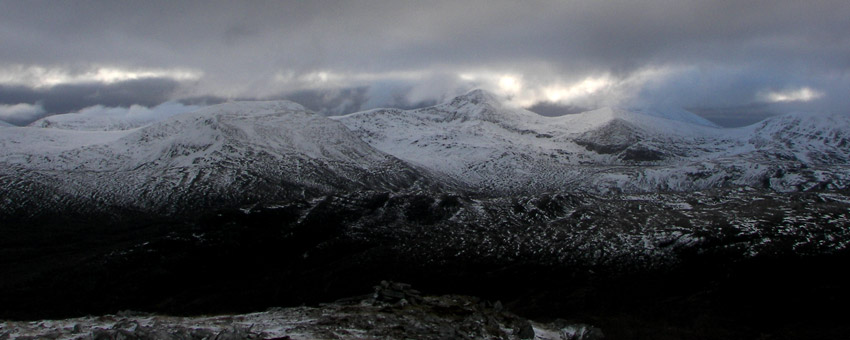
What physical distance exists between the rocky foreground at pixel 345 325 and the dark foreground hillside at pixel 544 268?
26937 millimetres

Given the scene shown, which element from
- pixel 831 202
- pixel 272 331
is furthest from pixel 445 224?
pixel 272 331

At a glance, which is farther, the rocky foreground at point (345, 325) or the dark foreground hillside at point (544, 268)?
the dark foreground hillside at point (544, 268)

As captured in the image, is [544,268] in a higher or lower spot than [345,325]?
lower

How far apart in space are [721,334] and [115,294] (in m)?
149

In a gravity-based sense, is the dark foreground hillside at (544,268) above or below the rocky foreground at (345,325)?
below

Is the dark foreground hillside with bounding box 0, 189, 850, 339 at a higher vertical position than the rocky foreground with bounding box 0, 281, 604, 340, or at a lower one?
lower

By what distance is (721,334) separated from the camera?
9325 cm

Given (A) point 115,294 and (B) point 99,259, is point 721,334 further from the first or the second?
(B) point 99,259

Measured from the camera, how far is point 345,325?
5262 cm

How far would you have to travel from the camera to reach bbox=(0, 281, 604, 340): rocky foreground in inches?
1734

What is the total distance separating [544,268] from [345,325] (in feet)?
326

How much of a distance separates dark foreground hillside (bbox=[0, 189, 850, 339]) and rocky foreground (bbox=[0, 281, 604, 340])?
26937 mm

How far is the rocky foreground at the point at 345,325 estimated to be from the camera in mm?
44031

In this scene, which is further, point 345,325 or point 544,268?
point 544,268
